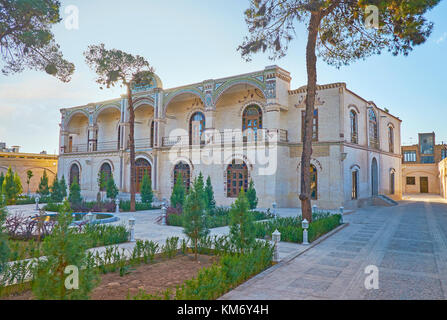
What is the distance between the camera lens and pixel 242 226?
6258 millimetres

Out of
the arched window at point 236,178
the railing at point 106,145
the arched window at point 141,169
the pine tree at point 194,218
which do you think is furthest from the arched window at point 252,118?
the pine tree at point 194,218

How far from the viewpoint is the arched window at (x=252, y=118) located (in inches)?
794

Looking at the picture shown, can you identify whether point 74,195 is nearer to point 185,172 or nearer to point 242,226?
point 185,172

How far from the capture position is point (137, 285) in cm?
493

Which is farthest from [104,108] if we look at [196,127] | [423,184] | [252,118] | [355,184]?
[423,184]

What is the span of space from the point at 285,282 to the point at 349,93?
15943 millimetres

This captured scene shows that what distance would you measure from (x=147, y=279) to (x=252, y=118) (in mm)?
16209

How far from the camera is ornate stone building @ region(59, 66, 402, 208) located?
17.7 m

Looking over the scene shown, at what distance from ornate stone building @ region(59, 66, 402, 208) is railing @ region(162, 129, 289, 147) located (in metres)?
0.07

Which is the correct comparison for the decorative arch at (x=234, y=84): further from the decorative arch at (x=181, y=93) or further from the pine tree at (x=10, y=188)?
the pine tree at (x=10, y=188)

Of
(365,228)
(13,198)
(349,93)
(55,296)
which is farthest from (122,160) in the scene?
(55,296)

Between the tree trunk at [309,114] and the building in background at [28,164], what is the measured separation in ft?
103

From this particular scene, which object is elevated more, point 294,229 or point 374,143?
point 374,143

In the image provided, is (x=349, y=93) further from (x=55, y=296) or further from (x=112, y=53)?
(x=55, y=296)
